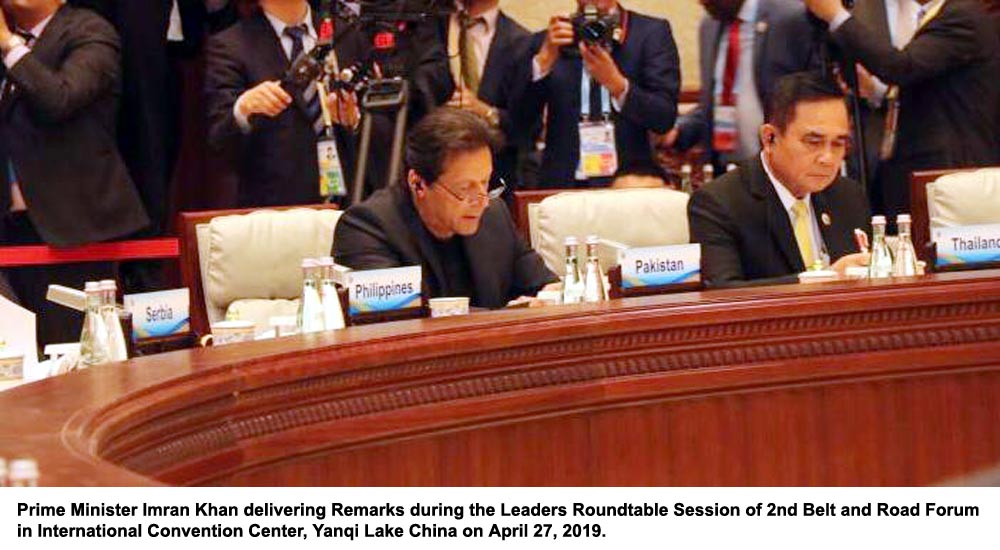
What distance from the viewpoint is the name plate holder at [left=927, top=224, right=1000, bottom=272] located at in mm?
3820

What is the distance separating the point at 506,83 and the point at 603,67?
1.20ft

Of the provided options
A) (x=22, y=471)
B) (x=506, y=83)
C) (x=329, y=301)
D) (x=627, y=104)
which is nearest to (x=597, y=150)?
(x=627, y=104)

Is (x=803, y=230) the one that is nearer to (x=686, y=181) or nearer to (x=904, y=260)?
(x=904, y=260)

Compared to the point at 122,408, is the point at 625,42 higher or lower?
higher

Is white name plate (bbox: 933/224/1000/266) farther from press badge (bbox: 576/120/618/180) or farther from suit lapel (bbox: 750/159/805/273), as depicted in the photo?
press badge (bbox: 576/120/618/180)

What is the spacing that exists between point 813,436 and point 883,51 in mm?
2355

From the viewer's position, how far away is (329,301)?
3.33 meters

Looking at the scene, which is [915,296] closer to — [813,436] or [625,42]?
[813,436]

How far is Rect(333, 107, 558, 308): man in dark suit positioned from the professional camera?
126 centimetres

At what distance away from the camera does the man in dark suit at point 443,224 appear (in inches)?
164

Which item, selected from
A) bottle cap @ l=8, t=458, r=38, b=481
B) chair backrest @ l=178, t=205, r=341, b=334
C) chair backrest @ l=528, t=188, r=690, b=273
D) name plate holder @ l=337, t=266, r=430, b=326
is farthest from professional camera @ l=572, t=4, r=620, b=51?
bottle cap @ l=8, t=458, r=38, b=481
